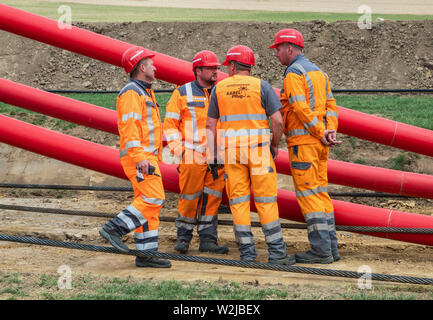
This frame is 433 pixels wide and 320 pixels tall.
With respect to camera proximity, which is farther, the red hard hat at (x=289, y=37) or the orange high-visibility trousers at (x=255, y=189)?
the red hard hat at (x=289, y=37)

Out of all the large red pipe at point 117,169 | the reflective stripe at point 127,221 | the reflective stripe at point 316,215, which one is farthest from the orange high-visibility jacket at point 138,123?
the reflective stripe at point 316,215

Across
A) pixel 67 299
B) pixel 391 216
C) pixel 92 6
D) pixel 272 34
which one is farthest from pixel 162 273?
pixel 92 6

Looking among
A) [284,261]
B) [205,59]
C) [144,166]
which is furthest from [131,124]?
[284,261]

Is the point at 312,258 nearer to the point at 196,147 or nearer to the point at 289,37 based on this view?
the point at 196,147

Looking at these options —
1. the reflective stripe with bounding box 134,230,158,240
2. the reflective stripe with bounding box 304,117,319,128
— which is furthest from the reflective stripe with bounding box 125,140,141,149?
the reflective stripe with bounding box 304,117,319,128

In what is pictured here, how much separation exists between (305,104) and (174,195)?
515cm

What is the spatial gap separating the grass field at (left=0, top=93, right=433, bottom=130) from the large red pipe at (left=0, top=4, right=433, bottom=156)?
16.1ft

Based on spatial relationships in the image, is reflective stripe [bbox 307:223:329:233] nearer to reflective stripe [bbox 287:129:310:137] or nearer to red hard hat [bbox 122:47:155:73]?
reflective stripe [bbox 287:129:310:137]

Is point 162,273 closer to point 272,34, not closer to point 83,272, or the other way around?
point 83,272

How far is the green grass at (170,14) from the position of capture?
24641 mm

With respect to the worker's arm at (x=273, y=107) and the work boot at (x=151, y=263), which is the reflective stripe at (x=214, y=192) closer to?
the work boot at (x=151, y=263)

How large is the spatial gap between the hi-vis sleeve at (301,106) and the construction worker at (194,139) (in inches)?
36.9

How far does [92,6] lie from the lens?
95.9ft

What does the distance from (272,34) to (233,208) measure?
1713cm
